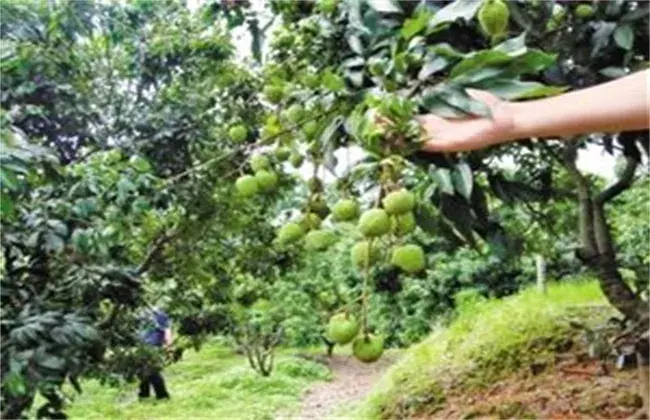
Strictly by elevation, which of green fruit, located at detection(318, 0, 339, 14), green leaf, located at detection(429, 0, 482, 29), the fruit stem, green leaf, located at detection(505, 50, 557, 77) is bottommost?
the fruit stem

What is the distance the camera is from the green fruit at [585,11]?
0.83 meters

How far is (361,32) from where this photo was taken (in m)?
0.69

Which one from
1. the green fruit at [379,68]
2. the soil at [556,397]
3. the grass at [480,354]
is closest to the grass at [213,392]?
the grass at [480,354]

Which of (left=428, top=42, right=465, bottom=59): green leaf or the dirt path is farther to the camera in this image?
the dirt path

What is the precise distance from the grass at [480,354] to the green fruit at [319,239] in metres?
1.45

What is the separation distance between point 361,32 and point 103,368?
116 cm

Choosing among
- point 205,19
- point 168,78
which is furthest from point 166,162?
point 205,19

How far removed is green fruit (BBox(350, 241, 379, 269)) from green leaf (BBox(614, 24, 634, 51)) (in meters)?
0.41

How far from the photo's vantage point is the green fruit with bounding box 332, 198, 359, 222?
1.74 feet

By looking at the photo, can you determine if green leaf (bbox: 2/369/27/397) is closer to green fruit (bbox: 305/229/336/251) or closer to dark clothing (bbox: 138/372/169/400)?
green fruit (bbox: 305/229/336/251)

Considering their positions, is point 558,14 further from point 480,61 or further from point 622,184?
point 622,184

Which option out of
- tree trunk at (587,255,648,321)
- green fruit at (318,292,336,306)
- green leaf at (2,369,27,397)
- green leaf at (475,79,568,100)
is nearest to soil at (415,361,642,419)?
tree trunk at (587,255,648,321)

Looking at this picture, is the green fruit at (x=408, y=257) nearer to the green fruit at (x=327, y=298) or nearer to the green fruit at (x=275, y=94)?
the green fruit at (x=275, y=94)

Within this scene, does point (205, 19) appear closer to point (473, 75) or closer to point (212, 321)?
point (473, 75)
